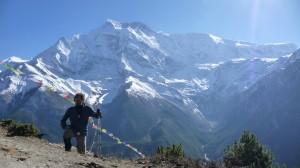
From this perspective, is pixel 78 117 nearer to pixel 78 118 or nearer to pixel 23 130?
pixel 78 118

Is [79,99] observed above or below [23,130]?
above

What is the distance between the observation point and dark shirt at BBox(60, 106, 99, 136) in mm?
17031

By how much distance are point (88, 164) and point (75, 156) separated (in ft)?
4.84

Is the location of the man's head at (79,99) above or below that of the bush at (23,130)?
above

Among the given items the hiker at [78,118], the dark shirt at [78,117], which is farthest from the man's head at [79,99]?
the dark shirt at [78,117]

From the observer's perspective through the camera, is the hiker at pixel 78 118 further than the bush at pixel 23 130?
No

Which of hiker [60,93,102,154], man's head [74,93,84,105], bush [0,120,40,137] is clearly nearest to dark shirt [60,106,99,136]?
hiker [60,93,102,154]

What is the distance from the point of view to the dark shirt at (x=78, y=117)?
1703cm

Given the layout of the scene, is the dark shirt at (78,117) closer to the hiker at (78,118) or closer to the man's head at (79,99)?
the hiker at (78,118)

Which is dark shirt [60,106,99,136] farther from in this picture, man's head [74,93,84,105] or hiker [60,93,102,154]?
man's head [74,93,84,105]

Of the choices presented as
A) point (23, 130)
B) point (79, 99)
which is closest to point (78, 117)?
point (79, 99)

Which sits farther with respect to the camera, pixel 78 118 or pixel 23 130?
pixel 23 130

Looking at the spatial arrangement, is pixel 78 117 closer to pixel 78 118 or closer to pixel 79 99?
pixel 78 118

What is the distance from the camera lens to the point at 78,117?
17062 mm
